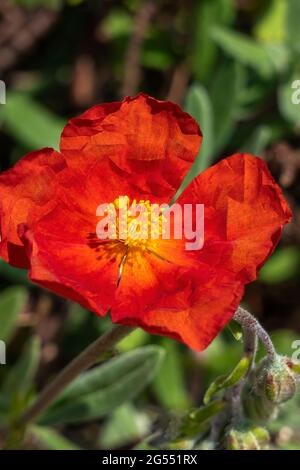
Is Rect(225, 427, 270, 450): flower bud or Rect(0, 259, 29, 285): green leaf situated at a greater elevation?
Rect(225, 427, 270, 450): flower bud

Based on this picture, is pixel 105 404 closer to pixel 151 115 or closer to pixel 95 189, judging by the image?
pixel 95 189

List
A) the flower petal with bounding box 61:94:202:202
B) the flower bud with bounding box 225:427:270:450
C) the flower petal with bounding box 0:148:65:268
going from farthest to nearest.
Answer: the flower bud with bounding box 225:427:270:450 < the flower petal with bounding box 61:94:202:202 < the flower petal with bounding box 0:148:65:268

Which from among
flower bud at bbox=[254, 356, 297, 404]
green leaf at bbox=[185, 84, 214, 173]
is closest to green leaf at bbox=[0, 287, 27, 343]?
green leaf at bbox=[185, 84, 214, 173]

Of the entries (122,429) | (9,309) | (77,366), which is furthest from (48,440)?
(77,366)

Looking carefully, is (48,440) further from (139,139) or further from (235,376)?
(139,139)

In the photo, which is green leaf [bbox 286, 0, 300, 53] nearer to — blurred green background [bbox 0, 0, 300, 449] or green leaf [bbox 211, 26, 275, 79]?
blurred green background [bbox 0, 0, 300, 449]

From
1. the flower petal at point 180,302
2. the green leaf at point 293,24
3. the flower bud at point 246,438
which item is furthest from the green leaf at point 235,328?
the green leaf at point 293,24
